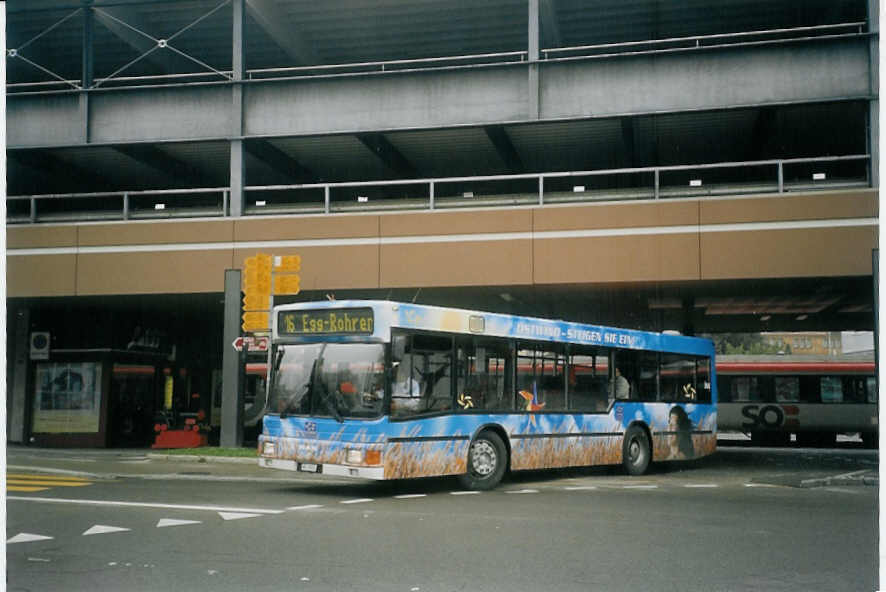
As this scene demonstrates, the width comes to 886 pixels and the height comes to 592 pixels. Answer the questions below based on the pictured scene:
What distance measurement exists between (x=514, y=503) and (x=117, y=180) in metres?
19.9

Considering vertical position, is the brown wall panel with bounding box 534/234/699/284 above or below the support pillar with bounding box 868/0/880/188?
below

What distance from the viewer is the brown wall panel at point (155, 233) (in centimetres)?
2208

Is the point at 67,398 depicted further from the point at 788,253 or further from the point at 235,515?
the point at 788,253

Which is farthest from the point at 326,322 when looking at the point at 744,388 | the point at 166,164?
the point at 744,388

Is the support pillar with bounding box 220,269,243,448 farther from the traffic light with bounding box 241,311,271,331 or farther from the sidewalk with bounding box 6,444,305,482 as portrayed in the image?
the sidewalk with bounding box 6,444,305,482

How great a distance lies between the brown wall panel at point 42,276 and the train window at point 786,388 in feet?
67.5

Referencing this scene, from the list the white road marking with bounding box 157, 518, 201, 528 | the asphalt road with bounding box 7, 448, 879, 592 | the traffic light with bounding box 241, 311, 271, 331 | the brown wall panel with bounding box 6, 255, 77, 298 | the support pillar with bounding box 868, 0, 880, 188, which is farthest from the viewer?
the brown wall panel with bounding box 6, 255, 77, 298

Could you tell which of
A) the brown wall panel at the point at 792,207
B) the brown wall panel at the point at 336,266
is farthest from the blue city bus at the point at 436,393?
the brown wall panel at the point at 336,266

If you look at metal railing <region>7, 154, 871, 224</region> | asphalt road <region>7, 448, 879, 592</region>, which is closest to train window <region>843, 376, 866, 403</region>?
metal railing <region>7, 154, 871, 224</region>

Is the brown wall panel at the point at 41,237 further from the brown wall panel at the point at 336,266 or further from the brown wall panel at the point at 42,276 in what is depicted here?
the brown wall panel at the point at 336,266

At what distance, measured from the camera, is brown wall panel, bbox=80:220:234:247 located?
22.1m

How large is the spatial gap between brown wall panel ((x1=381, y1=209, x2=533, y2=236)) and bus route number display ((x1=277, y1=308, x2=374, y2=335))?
7266mm

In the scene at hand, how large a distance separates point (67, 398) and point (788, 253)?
58.9 ft

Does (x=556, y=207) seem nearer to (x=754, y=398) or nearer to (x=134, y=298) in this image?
(x=134, y=298)
